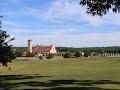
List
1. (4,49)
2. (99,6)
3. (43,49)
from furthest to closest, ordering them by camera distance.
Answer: (43,49), (4,49), (99,6)

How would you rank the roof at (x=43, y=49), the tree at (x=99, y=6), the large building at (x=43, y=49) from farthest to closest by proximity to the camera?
the roof at (x=43, y=49), the large building at (x=43, y=49), the tree at (x=99, y=6)

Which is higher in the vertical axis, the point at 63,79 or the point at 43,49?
the point at 43,49

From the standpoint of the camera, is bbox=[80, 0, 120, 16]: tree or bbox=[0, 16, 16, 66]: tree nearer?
bbox=[80, 0, 120, 16]: tree

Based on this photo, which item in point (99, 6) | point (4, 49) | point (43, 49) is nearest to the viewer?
point (99, 6)

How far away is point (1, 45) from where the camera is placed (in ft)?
107

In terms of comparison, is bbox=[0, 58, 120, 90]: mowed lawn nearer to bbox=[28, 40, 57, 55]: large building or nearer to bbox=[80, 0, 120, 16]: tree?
bbox=[80, 0, 120, 16]: tree

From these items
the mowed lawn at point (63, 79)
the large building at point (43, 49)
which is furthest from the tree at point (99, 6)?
the large building at point (43, 49)

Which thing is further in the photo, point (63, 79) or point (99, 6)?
point (63, 79)

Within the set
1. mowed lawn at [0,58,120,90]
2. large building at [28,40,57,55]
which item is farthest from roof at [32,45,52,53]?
mowed lawn at [0,58,120,90]

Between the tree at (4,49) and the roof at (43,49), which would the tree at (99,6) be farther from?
the roof at (43,49)

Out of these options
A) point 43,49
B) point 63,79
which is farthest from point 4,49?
point 43,49

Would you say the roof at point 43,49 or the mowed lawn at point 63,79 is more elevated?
the roof at point 43,49

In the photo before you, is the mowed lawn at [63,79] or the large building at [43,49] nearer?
the mowed lawn at [63,79]

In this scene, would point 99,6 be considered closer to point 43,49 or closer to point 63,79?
point 63,79
